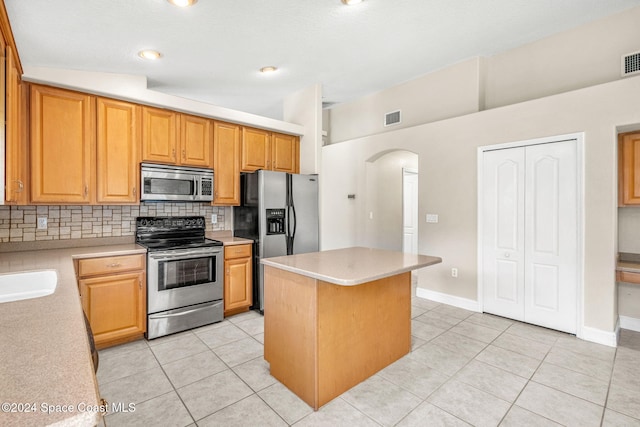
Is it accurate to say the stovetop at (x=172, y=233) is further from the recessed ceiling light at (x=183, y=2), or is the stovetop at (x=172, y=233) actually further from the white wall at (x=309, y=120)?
the recessed ceiling light at (x=183, y=2)

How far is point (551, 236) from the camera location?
129 inches

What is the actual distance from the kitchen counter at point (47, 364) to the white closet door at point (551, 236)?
12.7ft

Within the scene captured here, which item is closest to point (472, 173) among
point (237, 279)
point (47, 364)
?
point (237, 279)

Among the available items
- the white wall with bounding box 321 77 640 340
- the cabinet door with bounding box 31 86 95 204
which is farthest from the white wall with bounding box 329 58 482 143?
the cabinet door with bounding box 31 86 95 204

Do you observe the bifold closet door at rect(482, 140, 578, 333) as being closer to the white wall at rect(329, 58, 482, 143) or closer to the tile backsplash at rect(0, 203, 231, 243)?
the white wall at rect(329, 58, 482, 143)

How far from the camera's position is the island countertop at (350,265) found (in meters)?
1.84

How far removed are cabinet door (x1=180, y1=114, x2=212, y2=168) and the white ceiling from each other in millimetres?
528

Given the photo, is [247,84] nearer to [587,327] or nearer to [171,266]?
[171,266]

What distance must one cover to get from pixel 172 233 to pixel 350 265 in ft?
8.06

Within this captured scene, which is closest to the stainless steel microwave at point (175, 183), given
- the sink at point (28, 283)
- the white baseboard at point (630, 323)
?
the sink at point (28, 283)

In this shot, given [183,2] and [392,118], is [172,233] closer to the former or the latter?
[183,2]

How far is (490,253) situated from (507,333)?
90cm

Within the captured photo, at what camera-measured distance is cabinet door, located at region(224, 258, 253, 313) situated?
141 inches

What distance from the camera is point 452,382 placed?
2320 mm
